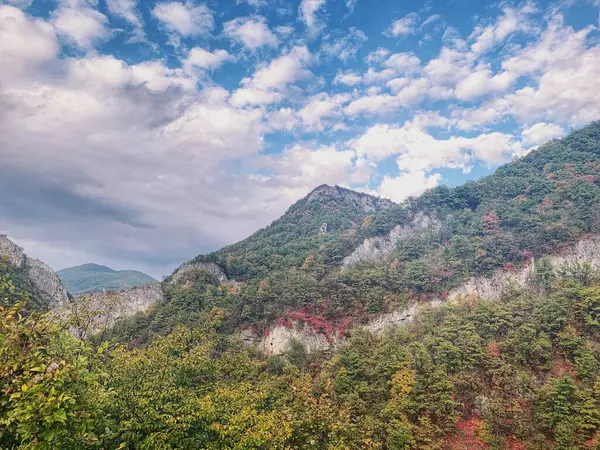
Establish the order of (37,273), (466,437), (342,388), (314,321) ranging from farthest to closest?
(37,273) < (314,321) < (342,388) < (466,437)

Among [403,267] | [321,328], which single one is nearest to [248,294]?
[321,328]

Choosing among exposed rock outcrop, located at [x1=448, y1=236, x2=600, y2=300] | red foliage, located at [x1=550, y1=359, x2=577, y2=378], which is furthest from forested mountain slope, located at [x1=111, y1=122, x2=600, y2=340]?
→ red foliage, located at [x1=550, y1=359, x2=577, y2=378]

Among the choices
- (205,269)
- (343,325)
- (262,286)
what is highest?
(205,269)

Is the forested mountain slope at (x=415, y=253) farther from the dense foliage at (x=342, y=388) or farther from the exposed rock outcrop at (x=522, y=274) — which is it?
the dense foliage at (x=342, y=388)

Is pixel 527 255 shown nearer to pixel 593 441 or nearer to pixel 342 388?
pixel 593 441

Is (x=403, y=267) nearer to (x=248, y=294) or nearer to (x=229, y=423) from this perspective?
(x=248, y=294)

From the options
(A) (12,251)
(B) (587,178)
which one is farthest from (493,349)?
(A) (12,251)
